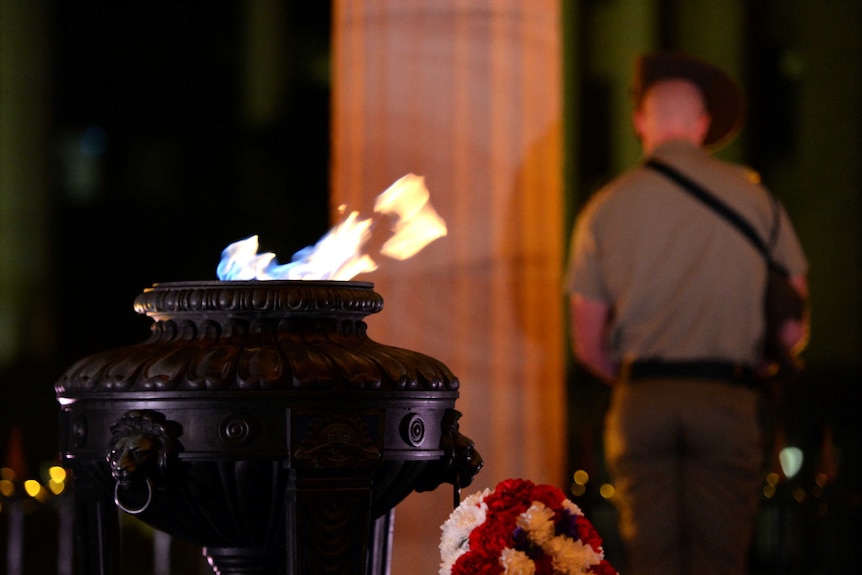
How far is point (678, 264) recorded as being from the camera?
4.72 m

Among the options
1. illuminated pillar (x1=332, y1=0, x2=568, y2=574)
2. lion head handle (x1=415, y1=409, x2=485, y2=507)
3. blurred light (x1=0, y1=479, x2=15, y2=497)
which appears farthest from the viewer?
blurred light (x1=0, y1=479, x2=15, y2=497)

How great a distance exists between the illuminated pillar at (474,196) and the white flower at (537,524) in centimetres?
141

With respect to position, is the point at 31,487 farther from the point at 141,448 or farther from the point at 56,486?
the point at 141,448

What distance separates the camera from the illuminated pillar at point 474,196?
5.08 m

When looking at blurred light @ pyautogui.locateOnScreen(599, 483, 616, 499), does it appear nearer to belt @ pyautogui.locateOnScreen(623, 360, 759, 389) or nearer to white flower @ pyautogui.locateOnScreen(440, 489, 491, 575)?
belt @ pyautogui.locateOnScreen(623, 360, 759, 389)

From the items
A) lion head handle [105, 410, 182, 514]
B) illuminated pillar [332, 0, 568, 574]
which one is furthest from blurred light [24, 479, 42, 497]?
lion head handle [105, 410, 182, 514]

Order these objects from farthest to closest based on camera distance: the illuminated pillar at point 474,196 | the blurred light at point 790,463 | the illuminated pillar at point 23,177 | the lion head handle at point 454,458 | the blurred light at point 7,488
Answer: the illuminated pillar at point 23,177, the blurred light at point 790,463, the blurred light at point 7,488, the illuminated pillar at point 474,196, the lion head handle at point 454,458

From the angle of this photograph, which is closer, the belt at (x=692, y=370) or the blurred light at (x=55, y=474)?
the belt at (x=692, y=370)

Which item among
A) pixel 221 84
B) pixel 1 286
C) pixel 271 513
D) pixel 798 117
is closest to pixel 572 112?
pixel 798 117

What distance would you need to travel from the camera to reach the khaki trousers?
466 centimetres

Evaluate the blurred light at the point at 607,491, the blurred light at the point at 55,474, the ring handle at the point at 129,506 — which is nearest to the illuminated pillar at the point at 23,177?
the blurred light at the point at 55,474

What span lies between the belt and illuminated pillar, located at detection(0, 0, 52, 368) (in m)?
14.2

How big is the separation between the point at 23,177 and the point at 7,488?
1294 centimetres

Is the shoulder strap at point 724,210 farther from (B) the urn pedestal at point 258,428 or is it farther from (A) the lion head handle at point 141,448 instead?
(A) the lion head handle at point 141,448
